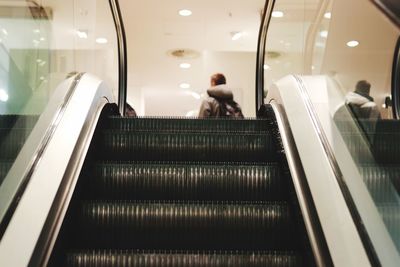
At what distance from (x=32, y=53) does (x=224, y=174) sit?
1337mm

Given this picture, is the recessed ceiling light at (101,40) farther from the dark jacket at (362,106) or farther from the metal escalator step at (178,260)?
the metal escalator step at (178,260)

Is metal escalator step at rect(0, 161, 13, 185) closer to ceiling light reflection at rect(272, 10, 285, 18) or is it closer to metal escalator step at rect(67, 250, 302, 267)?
metal escalator step at rect(67, 250, 302, 267)

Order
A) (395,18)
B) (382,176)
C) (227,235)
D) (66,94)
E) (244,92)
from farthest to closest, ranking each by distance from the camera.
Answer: (244,92) < (66,94) < (227,235) < (382,176) < (395,18)

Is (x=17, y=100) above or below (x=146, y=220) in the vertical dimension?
above

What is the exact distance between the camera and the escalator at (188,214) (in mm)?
2646

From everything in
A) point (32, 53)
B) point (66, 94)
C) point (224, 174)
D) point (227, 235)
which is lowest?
point (227, 235)

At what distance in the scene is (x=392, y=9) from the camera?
170 cm

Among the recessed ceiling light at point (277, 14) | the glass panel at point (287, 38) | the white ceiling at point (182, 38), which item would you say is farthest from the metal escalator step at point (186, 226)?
the white ceiling at point (182, 38)

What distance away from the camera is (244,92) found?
14.2 meters

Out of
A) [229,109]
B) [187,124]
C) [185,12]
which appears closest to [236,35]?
[185,12]

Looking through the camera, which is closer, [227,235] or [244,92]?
[227,235]

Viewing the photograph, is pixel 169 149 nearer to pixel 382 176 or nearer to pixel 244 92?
pixel 382 176

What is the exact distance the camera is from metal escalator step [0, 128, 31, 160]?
240cm

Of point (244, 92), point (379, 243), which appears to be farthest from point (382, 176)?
point (244, 92)
